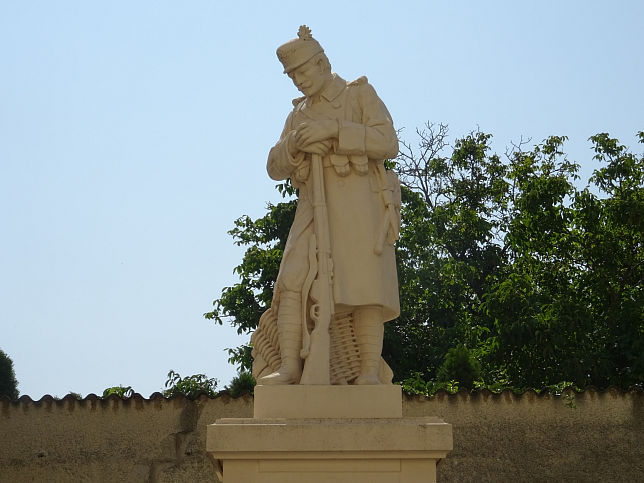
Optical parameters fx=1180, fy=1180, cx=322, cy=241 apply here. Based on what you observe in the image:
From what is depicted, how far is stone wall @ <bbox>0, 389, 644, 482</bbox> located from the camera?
1183 cm

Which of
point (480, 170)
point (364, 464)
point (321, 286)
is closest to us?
point (364, 464)

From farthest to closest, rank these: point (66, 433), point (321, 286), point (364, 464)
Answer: point (66, 433) → point (321, 286) → point (364, 464)

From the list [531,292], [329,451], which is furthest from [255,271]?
[329,451]

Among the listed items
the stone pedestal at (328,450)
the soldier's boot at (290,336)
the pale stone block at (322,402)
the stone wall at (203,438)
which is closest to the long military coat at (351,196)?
the soldier's boot at (290,336)

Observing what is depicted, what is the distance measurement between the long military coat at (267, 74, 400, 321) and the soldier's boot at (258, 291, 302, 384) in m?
0.11

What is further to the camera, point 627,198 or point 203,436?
point 627,198

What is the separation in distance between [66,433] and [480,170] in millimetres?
13889

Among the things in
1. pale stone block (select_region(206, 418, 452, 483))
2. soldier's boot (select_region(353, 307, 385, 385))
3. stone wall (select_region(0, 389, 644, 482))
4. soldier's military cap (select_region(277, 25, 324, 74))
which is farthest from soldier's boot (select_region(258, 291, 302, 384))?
stone wall (select_region(0, 389, 644, 482))

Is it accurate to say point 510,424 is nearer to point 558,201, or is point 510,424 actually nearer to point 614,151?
point 558,201

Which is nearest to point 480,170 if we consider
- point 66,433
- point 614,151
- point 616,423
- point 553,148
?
point 553,148

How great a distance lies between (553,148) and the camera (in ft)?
67.9

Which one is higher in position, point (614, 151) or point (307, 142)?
point (614, 151)

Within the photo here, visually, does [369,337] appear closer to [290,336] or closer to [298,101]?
[290,336]

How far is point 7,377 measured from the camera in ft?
51.5
